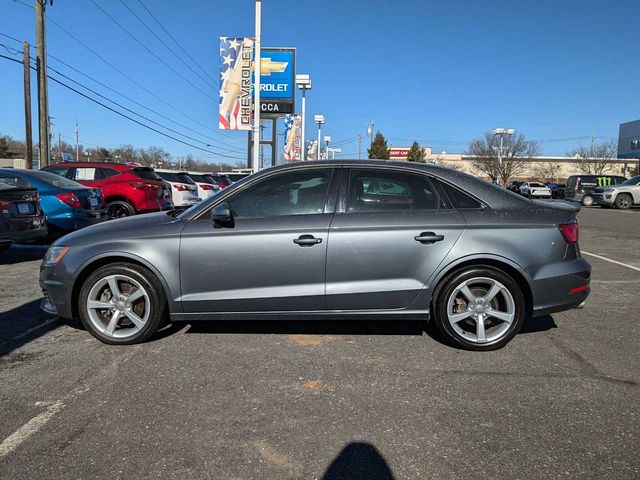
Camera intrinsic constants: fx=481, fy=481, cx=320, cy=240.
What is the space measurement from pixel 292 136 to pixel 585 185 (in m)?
19.8

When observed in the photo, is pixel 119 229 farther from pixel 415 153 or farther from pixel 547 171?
pixel 547 171

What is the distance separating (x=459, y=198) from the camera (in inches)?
169

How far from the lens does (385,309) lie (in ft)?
13.6

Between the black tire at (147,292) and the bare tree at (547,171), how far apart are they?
82.6 meters

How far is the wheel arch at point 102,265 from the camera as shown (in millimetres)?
4141

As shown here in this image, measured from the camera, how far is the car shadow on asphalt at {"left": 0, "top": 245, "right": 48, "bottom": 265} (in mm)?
8289

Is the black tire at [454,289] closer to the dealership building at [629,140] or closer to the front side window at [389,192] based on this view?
the front side window at [389,192]

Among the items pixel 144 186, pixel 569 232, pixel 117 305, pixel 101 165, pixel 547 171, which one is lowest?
pixel 117 305

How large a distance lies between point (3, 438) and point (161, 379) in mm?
1033

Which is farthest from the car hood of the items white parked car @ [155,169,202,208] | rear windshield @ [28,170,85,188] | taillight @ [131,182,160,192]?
white parked car @ [155,169,202,208]

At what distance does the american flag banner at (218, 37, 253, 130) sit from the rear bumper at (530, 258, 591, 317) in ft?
47.0

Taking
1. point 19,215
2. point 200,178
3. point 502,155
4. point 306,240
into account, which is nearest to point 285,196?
point 306,240

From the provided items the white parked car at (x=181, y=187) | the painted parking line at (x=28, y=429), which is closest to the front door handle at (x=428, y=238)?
the painted parking line at (x=28, y=429)

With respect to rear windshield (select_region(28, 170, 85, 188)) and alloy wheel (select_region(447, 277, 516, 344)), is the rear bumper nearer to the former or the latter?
alloy wheel (select_region(447, 277, 516, 344))
